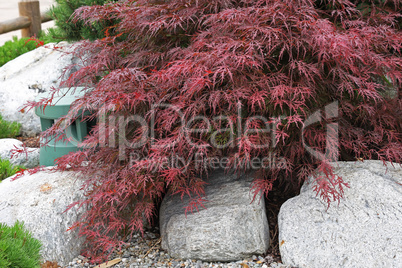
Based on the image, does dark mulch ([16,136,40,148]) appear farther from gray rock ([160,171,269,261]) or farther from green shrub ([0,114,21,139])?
gray rock ([160,171,269,261])

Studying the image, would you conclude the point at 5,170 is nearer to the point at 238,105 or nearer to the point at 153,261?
the point at 153,261

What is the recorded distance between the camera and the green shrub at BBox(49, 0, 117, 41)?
11.5ft

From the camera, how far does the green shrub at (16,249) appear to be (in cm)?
153

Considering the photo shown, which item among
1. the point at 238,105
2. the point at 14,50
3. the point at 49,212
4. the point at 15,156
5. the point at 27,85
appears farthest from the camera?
the point at 14,50

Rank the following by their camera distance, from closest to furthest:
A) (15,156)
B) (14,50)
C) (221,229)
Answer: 1. (221,229)
2. (15,156)
3. (14,50)

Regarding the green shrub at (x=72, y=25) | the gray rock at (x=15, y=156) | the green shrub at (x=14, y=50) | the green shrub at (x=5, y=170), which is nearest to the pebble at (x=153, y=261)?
the green shrub at (x=5, y=170)

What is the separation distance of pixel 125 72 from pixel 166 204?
0.85m

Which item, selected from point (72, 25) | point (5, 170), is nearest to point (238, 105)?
point (5, 170)

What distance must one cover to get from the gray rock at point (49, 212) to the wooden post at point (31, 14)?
407 cm

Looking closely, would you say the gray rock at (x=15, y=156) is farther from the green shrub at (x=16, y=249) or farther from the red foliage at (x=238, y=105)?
the green shrub at (x=16, y=249)

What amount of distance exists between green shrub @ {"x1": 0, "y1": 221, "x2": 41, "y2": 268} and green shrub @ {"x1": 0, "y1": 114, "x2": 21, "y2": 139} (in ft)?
7.42

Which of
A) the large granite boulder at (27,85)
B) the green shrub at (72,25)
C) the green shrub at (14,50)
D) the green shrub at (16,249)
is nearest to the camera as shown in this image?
the green shrub at (16,249)

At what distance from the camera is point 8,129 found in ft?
12.3

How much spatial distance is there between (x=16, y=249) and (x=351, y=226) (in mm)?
1595
